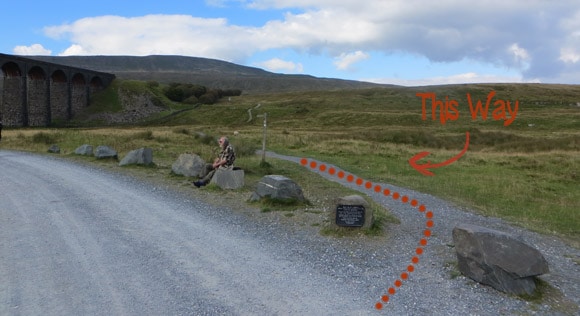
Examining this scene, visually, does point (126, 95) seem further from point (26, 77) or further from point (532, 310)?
point (532, 310)

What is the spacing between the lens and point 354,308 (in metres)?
6.43

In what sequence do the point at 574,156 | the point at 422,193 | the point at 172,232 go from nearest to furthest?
the point at 172,232, the point at 422,193, the point at 574,156

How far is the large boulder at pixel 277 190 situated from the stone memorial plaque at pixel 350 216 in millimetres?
2857

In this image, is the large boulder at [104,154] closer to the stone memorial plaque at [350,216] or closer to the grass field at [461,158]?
the grass field at [461,158]

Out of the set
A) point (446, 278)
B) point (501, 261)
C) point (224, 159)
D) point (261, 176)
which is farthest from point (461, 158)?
point (501, 261)

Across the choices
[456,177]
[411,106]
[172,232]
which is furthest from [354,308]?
[411,106]

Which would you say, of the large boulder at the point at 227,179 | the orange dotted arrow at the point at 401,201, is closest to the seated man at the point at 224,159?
the large boulder at the point at 227,179

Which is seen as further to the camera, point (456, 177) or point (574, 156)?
point (574, 156)

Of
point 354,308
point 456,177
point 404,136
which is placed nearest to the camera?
point 354,308

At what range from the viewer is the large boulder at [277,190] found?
12741 mm

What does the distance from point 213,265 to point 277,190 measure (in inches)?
197

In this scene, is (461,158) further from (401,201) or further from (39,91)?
(39,91)

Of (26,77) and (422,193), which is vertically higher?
(26,77)

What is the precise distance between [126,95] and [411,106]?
62.3m
